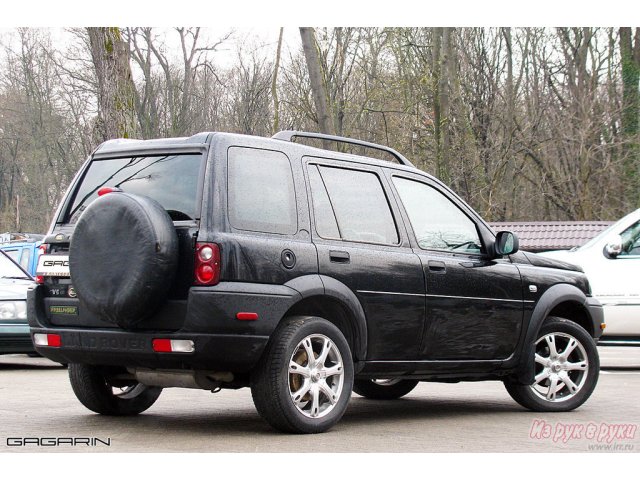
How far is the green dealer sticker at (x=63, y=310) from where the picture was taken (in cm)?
716

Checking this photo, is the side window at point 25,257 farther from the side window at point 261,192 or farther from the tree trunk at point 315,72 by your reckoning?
the side window at point 261,192

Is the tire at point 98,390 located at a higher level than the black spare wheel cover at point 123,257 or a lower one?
lower

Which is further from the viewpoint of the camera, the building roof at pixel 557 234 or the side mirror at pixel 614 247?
the building roof at pixel 557 234

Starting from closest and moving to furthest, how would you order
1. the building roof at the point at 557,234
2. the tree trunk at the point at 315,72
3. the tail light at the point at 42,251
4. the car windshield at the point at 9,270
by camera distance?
1. the tail light at the point at 42,251
2. the car windshield at the point at 9,270
3. the tree trunk at the point at 315,72
4. the building roof at the point at 557,234

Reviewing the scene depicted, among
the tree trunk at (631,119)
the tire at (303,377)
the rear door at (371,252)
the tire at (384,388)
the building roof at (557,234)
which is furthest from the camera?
the tree trunk at (631,119)

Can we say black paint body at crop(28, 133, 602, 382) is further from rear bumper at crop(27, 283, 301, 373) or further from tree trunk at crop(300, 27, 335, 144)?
tree trunk at crop(300, 27, 335, 144)

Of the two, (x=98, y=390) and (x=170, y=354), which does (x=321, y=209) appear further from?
(x=98, y=390)

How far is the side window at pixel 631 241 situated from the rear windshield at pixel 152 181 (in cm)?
800

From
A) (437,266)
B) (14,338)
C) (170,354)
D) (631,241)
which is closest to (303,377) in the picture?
(170,354)

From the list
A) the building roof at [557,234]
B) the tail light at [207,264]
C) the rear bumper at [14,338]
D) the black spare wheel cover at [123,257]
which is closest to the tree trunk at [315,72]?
the building roof at [557,234]

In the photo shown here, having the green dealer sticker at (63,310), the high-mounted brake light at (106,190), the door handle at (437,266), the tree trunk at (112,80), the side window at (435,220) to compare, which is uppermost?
the tree trunk at (112,80)

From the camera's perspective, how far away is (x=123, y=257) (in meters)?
6.69
